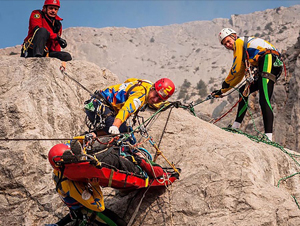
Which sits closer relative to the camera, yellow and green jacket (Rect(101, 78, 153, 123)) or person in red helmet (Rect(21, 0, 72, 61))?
yellow and green jacket (Rect(101, 78, 153, 123))

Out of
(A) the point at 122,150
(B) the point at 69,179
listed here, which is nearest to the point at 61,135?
(A) the point at 122,150

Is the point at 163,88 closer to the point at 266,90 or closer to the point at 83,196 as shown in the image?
the point at 83,196

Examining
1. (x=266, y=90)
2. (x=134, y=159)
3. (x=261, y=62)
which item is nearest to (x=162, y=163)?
(x=134, y=159)

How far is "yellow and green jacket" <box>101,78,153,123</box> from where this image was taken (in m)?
4.91

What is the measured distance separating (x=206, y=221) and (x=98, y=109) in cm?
232

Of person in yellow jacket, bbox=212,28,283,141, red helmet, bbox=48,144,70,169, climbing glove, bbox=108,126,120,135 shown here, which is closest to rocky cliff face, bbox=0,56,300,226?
person in yellow jacket, bbox=212,28,283,141

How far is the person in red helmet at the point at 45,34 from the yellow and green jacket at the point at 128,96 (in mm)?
2774

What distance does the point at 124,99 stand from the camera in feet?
17.7

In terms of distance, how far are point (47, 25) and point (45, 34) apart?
439mm

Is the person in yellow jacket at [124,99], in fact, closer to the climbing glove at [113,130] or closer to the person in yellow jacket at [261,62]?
the climbing glove at [113,130]

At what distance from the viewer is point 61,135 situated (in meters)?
6.79

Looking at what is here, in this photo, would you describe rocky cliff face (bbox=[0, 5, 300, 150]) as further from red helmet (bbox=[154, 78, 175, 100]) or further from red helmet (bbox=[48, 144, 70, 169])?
red helmet (bbox=[48, 144, 70, 169])

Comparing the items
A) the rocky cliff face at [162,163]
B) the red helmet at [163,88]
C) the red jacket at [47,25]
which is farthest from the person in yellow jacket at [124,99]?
the red jacket at [47,25]

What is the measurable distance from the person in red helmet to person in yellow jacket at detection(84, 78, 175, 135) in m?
2.74
